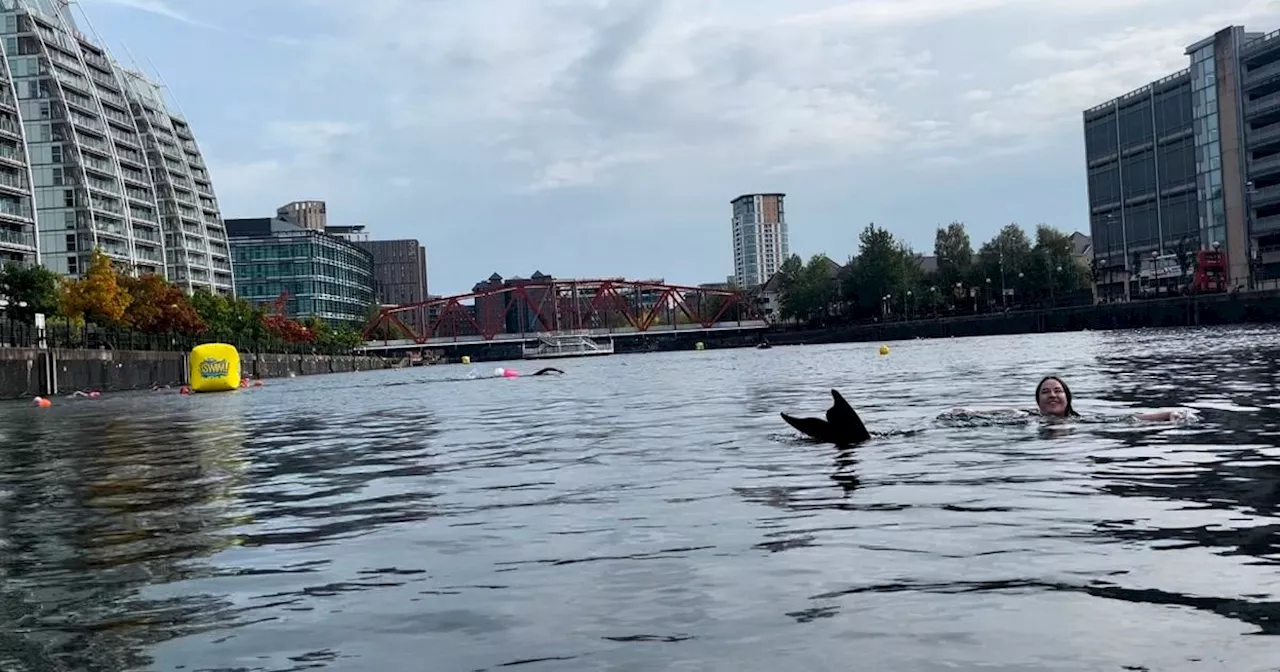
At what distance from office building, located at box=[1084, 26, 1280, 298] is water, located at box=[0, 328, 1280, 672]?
11039cm

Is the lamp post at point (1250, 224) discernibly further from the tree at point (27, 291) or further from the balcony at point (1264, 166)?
the tree at point (27, 291)

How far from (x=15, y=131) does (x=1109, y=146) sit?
398 feet

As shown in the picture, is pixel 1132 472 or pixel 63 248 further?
pixel 63 248

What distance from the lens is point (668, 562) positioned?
30.1 feet

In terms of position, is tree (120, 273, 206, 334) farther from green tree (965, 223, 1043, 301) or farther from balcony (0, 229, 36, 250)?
green tree (965, 223, 1043, 301)

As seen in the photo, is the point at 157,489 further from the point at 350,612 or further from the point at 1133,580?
the point at 1133,580

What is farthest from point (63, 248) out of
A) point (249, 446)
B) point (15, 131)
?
point (249, 446)

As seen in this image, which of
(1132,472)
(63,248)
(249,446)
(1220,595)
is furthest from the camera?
(63,248)

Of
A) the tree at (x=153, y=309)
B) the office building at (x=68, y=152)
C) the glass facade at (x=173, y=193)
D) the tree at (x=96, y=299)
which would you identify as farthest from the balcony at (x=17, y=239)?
the glass facade at (x=173, y=193)

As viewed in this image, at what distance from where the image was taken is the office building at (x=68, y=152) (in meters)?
133

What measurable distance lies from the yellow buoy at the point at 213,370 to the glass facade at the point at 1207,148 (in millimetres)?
100222

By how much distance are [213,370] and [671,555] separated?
63239mm

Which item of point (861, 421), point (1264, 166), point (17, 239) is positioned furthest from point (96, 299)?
point (1264, 166)

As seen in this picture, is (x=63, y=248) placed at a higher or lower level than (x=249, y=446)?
higher
